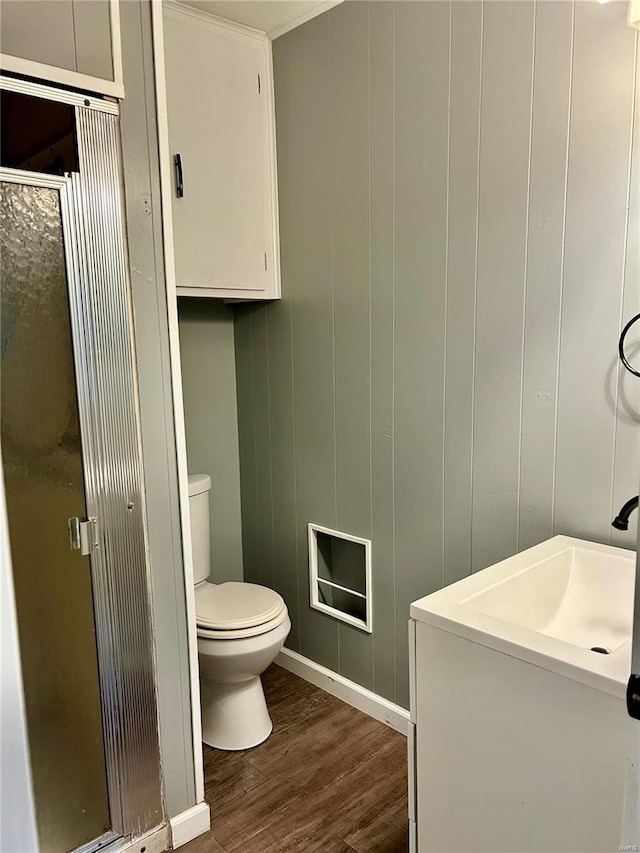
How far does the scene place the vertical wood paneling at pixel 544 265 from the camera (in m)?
1.61

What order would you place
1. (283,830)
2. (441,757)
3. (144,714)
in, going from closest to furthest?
(441,757) < (144,714) < (283,830)

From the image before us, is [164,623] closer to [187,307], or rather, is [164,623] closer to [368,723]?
[368,723]

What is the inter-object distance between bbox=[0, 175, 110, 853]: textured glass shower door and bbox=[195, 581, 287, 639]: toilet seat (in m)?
0.54

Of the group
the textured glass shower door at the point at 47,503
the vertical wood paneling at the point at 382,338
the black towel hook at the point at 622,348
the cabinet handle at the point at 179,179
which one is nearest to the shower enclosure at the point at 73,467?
the textured glass shower door at the point at 47,503

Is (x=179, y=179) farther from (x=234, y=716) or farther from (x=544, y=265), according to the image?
(x=234, y=716)

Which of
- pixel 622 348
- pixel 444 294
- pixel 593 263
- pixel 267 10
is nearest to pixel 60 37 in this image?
pixel 267 10

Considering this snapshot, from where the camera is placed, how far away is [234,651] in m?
2.06

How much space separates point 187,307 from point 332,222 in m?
0.73

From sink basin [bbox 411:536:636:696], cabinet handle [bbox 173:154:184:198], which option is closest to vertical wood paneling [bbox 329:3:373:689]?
cabinet handle [bbox 173:154:184:198]

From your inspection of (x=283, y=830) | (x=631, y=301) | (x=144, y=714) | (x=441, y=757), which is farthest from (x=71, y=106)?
(x=283, y=830)

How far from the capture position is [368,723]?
231cm

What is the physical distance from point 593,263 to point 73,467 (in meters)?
1.36

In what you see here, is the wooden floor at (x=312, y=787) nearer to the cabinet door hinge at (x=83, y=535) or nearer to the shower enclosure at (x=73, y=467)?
the shower enclosure at (x=73, y=467)

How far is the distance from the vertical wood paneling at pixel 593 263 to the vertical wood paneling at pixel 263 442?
1289 millimetres
